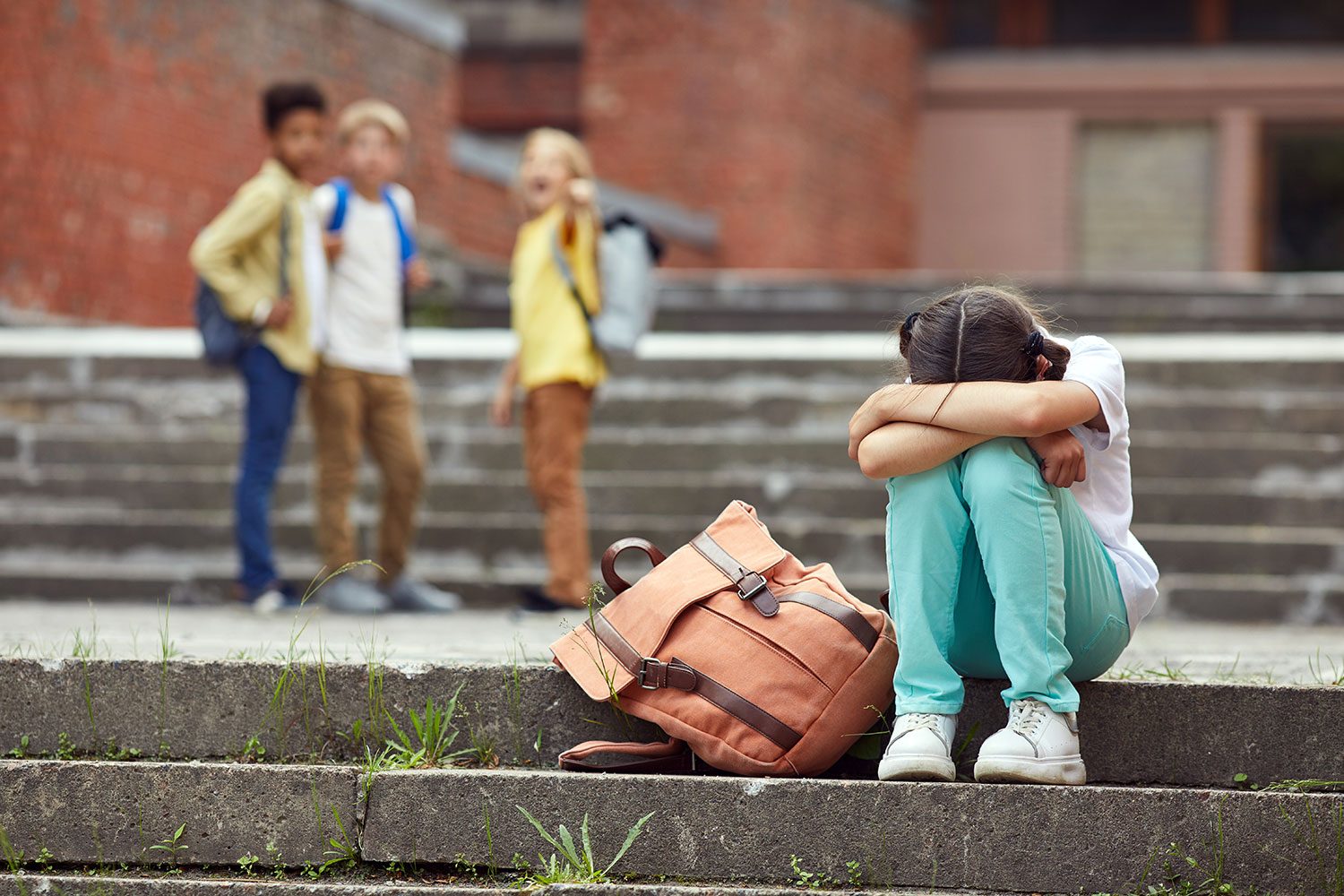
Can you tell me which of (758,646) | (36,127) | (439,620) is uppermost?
(36,127)

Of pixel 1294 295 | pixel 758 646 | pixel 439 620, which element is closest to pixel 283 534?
pixel 439 620

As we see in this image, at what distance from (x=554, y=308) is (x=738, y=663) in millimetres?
2614

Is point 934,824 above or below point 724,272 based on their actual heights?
below

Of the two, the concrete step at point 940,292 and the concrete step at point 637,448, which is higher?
the concrete step at point 940,292

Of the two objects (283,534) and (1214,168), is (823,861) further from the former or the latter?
(1214,168)

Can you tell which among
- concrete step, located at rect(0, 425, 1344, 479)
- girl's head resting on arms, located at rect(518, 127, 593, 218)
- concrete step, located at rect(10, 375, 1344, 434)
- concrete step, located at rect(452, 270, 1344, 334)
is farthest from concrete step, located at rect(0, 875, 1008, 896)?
concrete step, located at rect(452, 270, 1344, 334)

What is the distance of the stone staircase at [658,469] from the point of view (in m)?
5.52

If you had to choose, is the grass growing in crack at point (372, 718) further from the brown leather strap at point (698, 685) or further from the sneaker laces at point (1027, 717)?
the sneaker laces at point (1027, 717)

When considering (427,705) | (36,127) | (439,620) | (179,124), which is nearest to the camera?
(427,705)

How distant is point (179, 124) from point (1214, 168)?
9684 mm

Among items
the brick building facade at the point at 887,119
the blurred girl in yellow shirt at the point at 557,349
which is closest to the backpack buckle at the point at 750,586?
the blurred girl in yellow shirt at the point at 557,349

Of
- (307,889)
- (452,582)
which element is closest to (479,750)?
(307,889)

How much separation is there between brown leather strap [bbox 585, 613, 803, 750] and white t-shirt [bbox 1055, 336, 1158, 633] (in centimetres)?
72

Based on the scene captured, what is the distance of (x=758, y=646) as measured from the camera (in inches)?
104
